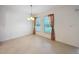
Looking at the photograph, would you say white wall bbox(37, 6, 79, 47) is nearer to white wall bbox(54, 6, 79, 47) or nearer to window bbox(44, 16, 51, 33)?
white wall bbox(54, 6, 79, 47)

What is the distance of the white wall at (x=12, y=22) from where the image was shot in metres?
2.75

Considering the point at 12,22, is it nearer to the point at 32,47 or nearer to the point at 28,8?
the point at 28,8

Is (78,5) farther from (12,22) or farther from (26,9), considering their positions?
(12,22)

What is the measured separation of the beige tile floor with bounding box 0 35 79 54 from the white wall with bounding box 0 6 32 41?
163mm

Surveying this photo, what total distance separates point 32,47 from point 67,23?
1.14 meters

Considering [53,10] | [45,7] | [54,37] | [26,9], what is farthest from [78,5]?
[26,9]

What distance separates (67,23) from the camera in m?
2.83

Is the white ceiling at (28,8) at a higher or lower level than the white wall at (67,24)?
higher

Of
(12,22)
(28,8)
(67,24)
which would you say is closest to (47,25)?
(67,24)

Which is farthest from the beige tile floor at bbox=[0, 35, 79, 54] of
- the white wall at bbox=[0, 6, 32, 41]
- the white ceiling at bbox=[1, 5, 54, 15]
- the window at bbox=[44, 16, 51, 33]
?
the white ceiling at bbox=[1, 5, 54, 15]

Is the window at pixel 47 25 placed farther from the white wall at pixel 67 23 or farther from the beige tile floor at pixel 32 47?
the beige tile floor at pixel 32 47

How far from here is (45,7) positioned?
112 inches

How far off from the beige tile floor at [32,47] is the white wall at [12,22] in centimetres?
16

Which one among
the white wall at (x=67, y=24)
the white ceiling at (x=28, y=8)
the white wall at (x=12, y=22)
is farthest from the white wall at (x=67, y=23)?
the white wall at (x=12, y=22)
